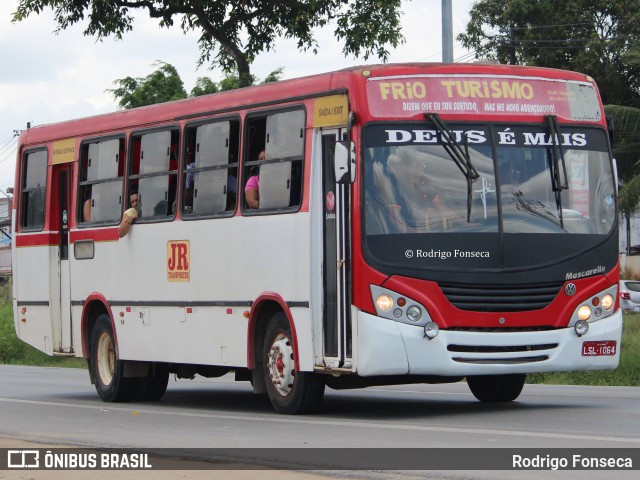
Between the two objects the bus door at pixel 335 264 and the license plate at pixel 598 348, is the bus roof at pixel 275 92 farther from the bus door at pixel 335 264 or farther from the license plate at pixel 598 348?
the license plate at pixel 598 348

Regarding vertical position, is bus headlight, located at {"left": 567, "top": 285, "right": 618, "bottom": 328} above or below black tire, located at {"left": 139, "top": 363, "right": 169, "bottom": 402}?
above

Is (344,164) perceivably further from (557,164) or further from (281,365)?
(281,365)

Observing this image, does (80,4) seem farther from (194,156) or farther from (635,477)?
(635,477)

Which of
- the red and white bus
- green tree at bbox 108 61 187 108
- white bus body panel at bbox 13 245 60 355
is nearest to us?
the red and white bus

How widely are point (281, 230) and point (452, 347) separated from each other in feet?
7.14

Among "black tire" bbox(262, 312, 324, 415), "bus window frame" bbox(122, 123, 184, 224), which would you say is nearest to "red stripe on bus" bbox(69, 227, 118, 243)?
"bus window frame" bbox(122, 123, 184, 224)

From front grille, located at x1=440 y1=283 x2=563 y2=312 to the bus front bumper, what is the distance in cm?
23

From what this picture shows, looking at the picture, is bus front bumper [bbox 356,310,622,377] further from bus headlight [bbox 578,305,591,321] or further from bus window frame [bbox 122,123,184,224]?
bus window frame [bbox 122,123,184,224]

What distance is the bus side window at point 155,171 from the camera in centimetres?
1614

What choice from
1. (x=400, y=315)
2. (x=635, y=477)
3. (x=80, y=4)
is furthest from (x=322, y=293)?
(x=80, y=4)

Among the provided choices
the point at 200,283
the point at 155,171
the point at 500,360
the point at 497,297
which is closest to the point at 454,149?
the point at 497,297

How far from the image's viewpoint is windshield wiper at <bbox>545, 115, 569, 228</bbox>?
13312 millimetres

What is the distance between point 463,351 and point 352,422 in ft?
3.88

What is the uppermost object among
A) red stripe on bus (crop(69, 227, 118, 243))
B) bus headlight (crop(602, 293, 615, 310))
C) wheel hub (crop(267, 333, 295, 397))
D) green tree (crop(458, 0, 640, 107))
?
green tree (crop(458, 0, 640, 107))
